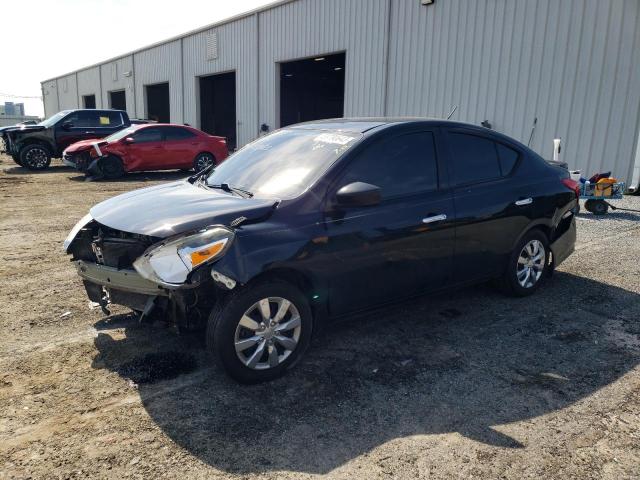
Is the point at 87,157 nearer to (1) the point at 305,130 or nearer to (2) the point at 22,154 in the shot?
(2) the point at 22,154

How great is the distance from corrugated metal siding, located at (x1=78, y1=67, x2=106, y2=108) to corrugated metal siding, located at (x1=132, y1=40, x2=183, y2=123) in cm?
885

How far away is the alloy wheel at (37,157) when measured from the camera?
15750 millimetres

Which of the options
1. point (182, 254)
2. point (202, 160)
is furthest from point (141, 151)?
point (182, 254)

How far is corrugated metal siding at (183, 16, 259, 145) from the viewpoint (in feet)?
68.6

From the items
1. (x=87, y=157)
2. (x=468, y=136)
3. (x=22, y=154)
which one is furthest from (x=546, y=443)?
(x=22, y=154)

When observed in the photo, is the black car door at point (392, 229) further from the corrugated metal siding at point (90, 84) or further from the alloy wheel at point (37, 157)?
the corrugated metal siding at point (90, 84)

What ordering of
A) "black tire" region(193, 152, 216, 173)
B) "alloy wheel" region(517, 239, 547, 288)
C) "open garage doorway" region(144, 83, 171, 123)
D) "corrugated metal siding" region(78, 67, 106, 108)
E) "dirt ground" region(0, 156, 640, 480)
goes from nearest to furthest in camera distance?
1. "dirt ground" region(0, 156, 640, 480)
2. "alloy wheel" region(517, 239, 547, 288)
3. "black tire" region(193, 152, 216, 173)
4. "open garage doorway" region(144, 83, 171, 123)
5. "corrugated metal siding" region(78, 67, 106, 108)

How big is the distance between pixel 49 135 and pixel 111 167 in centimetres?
378

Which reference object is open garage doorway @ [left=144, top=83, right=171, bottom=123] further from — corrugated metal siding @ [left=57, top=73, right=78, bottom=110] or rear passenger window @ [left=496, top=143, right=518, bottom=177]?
rear passenger window @ [left=496, top=143, right=518, bottom=177]

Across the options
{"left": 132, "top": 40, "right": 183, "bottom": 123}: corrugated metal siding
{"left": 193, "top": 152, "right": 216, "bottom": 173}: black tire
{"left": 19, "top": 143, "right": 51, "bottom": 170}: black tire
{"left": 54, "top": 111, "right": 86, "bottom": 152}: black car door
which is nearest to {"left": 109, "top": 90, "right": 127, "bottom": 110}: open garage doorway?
{"left": 132, "top": 40, "right": 183, "bottom": 123}: corrugated metal siding

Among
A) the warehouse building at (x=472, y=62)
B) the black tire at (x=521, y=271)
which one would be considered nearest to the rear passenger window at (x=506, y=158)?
the black tire at (x=521, y=271)

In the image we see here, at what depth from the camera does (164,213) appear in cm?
337

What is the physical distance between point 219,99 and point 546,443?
29.7 m

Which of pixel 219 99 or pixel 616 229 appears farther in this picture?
pixel 219 99
